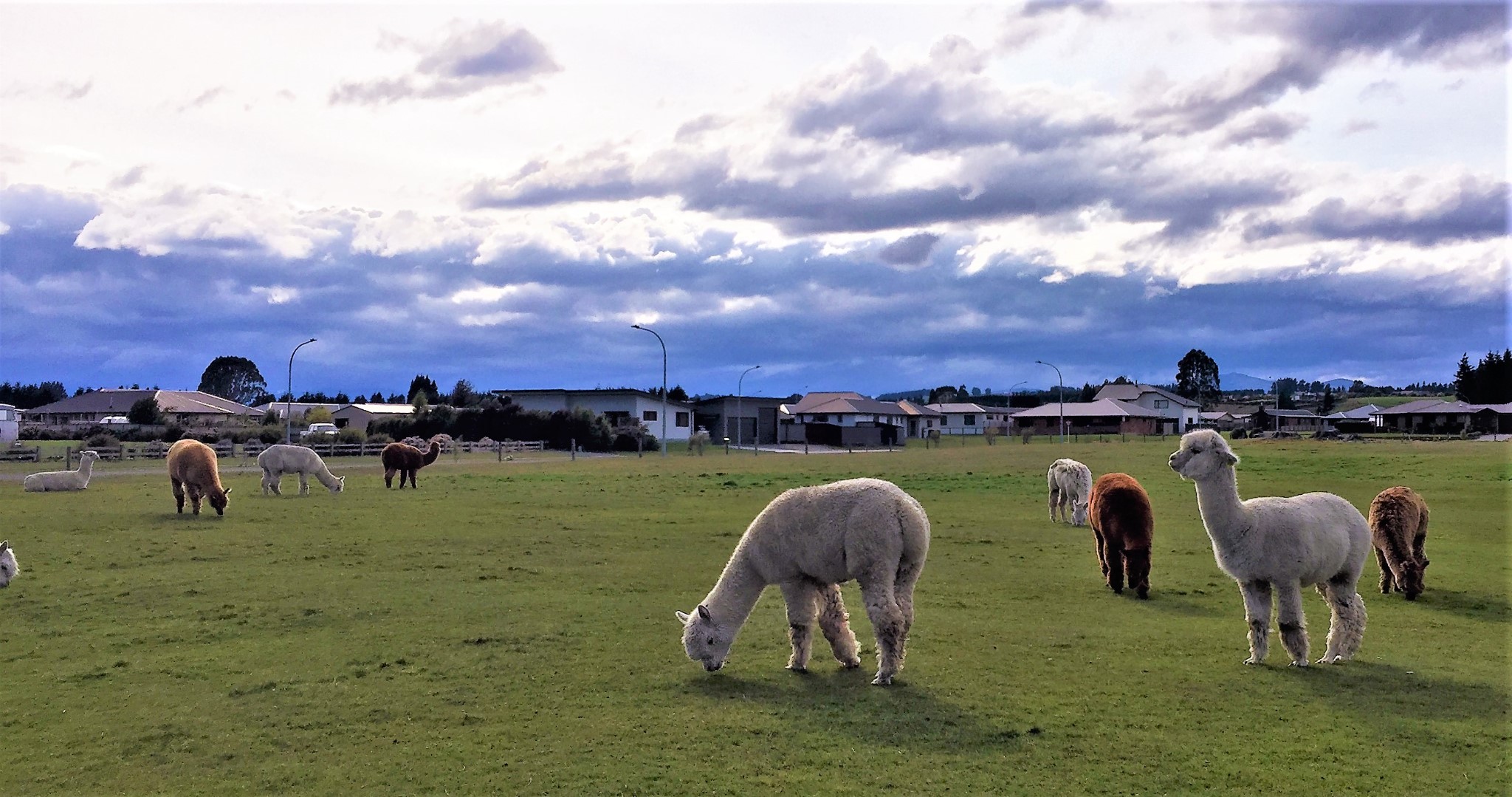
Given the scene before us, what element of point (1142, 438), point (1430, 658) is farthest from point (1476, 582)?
point (1142, 438)

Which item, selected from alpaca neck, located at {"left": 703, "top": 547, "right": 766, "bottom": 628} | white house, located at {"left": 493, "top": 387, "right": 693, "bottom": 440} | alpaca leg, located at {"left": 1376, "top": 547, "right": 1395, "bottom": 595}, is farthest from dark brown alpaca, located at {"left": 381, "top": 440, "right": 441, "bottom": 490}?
white house, located at {"left": 493, "top": 387, "right": 693, "bottom": 440}

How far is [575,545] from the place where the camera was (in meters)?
18.9

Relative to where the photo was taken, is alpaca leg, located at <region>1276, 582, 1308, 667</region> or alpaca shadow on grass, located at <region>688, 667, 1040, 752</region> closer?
alpaca shadow on grass, located at <region>688, 667, 1040, 752</region>

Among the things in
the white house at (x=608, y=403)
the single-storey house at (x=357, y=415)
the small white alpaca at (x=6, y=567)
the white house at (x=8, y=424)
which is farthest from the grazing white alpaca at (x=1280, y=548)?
the single-storey house at (x=357, y=415)

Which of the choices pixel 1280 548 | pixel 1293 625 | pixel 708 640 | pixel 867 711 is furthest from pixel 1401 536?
pixel 708 640

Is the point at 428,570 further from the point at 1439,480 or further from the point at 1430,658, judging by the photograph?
the point at 1439,480

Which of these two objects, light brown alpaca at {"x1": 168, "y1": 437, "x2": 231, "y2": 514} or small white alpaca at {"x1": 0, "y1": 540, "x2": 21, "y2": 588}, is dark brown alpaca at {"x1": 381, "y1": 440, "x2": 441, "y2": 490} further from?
small white alpaca at {"x1": 0, "y1": 540, "x2": 21, "y2": 588}

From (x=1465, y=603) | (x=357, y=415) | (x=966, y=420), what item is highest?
→ (x=357, y=415)

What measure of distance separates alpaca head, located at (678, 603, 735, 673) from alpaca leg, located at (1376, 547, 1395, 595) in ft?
33.5

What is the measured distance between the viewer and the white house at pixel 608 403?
83062 millimetres

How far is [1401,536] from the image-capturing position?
13789 millimetres

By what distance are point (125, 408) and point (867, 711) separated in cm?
12226

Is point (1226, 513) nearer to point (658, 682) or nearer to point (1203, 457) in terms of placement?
point (1203, 457)

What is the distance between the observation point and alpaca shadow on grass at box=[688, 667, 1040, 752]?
7.54 m
